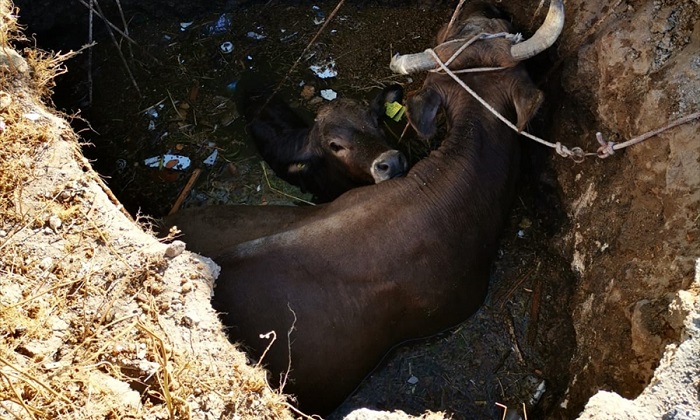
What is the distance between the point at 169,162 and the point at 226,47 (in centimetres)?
162

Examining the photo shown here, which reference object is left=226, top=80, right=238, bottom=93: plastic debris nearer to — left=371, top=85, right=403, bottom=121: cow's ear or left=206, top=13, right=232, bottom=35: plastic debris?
left=206, top=13, right=232, bottom=35: plastic debris

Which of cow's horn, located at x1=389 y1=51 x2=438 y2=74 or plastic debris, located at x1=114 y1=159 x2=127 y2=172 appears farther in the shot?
plastic debris, located at x1=114 y1=159 x2=127 y2=172

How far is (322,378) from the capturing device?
5062 mm

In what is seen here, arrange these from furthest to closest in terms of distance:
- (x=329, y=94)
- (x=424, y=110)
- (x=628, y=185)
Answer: (x=329, y=94), (x=424, y=110), (x=628, y=185)

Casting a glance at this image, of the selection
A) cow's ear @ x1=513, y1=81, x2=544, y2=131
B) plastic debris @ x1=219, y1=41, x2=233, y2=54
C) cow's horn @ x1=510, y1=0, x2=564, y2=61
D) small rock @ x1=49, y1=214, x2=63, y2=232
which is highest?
cow's horn @ x1=510, y1=0, x2=564, y2=61

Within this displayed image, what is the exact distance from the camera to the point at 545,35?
201 inches

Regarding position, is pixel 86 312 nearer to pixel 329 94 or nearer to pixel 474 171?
pixel 474 171

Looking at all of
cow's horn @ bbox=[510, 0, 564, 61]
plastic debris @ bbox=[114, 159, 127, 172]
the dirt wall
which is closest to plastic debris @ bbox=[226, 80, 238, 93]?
plastic debris @ bbox=[114, 159, 127, 172]

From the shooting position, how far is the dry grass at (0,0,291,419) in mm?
3283

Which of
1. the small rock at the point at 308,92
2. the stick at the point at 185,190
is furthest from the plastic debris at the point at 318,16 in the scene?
the stick at the point at 185,190

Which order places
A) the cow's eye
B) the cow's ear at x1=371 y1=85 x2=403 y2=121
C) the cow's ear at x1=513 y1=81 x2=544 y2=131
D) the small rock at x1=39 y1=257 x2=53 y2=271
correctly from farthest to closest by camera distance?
the cow's ear at x1=371 y1=85 x2=403 y2=121 < the cow's eye < the cow's ear at x1=513 y1=81 x2=544 y2=131 < the small rock at x1=39 y1=257 x2=53 y2=271

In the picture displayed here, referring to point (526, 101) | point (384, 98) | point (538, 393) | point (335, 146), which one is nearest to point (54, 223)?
point (335, 146)

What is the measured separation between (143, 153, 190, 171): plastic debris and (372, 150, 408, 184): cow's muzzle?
2.23 meters

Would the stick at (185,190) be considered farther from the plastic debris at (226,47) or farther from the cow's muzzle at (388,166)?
the cow's muzzle at (388,166)
